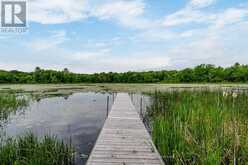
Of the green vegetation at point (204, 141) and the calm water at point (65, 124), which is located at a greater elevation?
the green vegetation at point (204, 141)

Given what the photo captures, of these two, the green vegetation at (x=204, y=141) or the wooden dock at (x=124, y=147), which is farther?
the wooden dock at (x=124, y=147)

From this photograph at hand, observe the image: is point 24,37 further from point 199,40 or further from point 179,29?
point 199,40

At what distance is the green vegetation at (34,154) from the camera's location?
4.17m

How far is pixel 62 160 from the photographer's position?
449cm

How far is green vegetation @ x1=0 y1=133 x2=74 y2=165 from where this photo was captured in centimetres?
417

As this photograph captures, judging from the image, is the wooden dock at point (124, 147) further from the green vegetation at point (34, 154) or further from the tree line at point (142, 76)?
the tree line at point (142, 76)

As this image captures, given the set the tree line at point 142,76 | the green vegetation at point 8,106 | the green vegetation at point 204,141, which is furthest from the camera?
the tree line at point 142,76

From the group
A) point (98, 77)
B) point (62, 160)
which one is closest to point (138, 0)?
point (62, 160)

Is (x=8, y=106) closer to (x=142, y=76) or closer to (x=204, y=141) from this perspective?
(x=204, y=141)

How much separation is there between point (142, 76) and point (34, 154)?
1406 inches

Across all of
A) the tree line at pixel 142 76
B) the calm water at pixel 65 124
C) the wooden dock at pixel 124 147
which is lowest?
the calm water at pixel 65 124

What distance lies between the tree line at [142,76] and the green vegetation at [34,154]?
33929mm

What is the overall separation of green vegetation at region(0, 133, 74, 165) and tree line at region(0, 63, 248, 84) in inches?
1336
